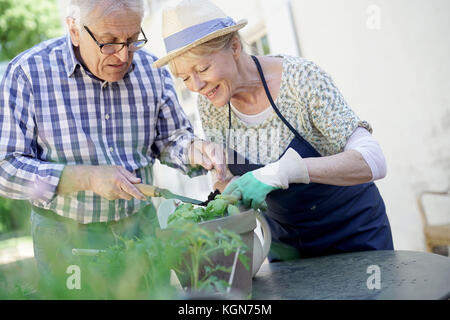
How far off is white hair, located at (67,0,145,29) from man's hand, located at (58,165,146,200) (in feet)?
2.03

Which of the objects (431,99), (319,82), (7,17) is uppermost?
(7,17)

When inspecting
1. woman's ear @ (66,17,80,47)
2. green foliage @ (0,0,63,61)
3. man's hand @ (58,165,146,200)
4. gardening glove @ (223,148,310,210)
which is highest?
green foliage @ (0,0,63,61)

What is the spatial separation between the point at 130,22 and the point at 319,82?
0.81m

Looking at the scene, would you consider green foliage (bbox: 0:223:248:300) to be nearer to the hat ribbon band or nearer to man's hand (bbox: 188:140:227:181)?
man's hand (bbox: 188:140:227:181)

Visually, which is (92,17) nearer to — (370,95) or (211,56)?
(211,56)

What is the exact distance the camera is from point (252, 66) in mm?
2244

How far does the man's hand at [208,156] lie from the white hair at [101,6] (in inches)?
24.2

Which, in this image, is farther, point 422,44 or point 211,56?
point 422,44

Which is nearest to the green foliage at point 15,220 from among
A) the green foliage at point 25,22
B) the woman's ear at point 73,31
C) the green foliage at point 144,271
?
the green foliage at point 144,271

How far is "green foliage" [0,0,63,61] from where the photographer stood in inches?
465

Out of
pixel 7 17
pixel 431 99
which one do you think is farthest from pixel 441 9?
pixel 7 17

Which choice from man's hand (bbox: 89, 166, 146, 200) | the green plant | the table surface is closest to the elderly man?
man's hand (bbox: 89, 166, 146, 200)

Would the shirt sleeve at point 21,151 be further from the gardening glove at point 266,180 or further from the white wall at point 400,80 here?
the white wall at point 400,80

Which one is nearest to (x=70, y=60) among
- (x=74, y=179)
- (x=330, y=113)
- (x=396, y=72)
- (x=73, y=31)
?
(x=73, y=31)
